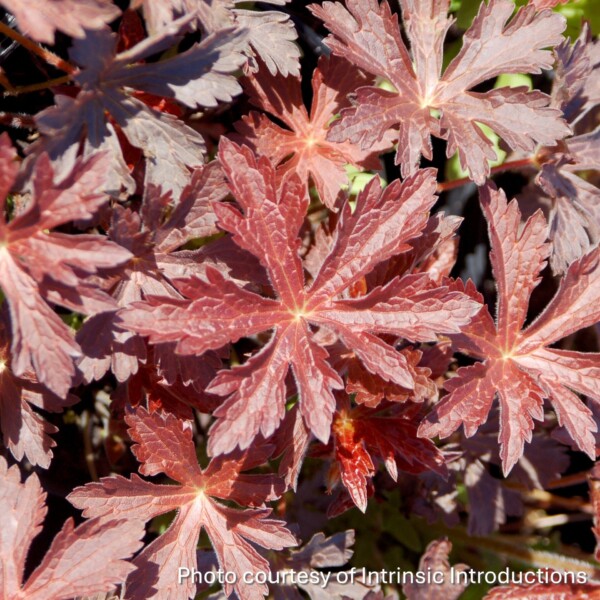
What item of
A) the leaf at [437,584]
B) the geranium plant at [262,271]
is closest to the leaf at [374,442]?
the geranium plant at [262,271]

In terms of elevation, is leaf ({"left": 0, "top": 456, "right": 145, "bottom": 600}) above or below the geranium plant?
below

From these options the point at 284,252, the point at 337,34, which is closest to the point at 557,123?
the point at 337,34

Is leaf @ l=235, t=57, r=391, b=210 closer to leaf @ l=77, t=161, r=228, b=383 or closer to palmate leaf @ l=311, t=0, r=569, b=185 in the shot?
palmate leaf @ l=311, t=0, r=569, b=185

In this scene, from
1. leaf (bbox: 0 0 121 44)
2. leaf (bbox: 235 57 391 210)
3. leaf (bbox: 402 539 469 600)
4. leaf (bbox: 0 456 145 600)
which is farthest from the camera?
leaf (bbox: 402 539 469 600)

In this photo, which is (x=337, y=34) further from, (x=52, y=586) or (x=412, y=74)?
(x=52, y=586)

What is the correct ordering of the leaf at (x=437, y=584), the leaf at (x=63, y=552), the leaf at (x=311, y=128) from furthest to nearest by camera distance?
the leaf at (x=437, y=584) < the leaf at (x=311, y=128) < the leaf at (x=63, y=552)

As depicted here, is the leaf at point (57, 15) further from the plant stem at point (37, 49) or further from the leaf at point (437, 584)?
the leaf at point (437, 584)

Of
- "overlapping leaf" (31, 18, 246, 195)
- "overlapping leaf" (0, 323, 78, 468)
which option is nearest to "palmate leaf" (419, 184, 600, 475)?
"overlapping leaf" (31, 18, 246, 195)

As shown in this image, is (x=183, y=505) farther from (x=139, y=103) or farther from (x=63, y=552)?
(x=139, y=103)

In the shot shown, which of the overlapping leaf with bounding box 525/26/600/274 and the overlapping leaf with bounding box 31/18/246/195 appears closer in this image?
the overlapping leaf with bounding box 31/18/246/195
